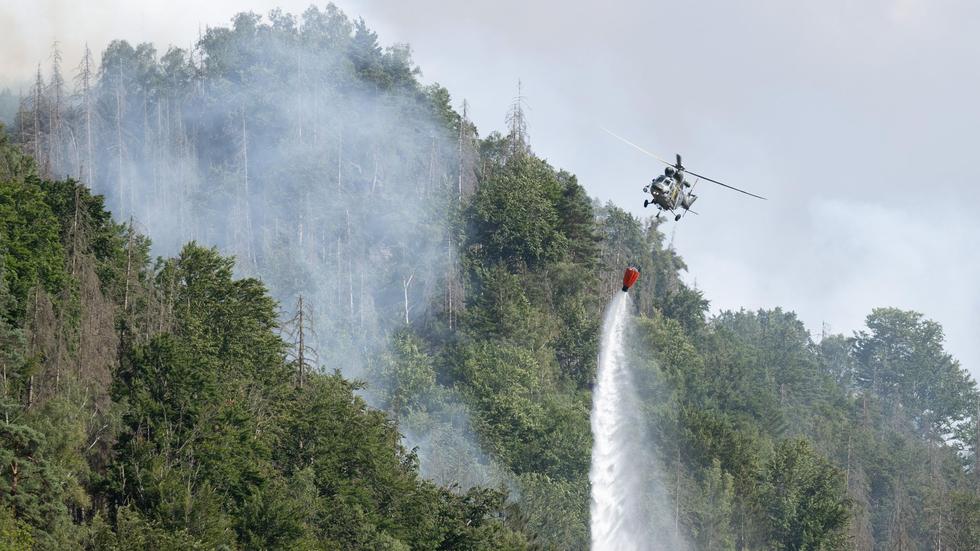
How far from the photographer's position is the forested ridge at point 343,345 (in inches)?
3280

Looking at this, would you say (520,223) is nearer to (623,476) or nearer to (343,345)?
(343,345)

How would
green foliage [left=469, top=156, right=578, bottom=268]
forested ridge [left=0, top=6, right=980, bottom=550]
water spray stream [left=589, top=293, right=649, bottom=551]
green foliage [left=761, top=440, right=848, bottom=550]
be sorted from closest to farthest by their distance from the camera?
forested ridge [left=0, top=6, right=980, bottom=550] → water spray stream [left=589, top=293, right=649, bottom=551] → green foliage [left=761, top=440, right=848, bottom=550] → green foliage [left=469, top=156, right=578, bottom=268]

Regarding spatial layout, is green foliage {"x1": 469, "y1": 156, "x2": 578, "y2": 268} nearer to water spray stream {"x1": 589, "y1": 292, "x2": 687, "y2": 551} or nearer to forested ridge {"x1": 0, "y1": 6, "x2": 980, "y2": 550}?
forested ridge {"x1": 0, "y1": 6, "x2": 980, "y2": 550}

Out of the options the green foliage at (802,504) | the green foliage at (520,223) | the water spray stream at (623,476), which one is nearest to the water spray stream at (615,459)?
the water spray stream at (623,476)

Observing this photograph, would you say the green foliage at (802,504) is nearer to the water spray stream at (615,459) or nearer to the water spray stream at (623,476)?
the water spray stream at (623,476)

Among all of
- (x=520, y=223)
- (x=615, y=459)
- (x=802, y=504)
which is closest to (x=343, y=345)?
(x=520, y=223)

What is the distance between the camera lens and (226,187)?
6038 inches

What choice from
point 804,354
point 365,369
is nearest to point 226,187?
point 365,369

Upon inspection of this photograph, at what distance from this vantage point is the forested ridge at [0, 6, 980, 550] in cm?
8331

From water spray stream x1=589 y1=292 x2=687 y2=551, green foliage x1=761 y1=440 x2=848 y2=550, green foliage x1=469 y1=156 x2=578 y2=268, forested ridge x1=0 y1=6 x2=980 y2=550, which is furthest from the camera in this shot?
green foliage x1=469 y1=156 x2=578 y2=268

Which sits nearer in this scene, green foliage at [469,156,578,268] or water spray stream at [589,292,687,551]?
water spray stream at [589,292,687,551]

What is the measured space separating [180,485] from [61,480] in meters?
5.10

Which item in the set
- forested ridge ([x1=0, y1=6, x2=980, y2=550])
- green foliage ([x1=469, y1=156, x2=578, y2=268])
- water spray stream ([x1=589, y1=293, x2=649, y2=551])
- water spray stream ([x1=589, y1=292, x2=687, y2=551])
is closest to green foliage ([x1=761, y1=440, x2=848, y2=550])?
forested ridge ([x1=0, y1=6, x2=980, y2=550])

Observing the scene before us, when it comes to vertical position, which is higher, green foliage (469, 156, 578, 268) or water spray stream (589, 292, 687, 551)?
green foliage (469, 156, 578, 268)
